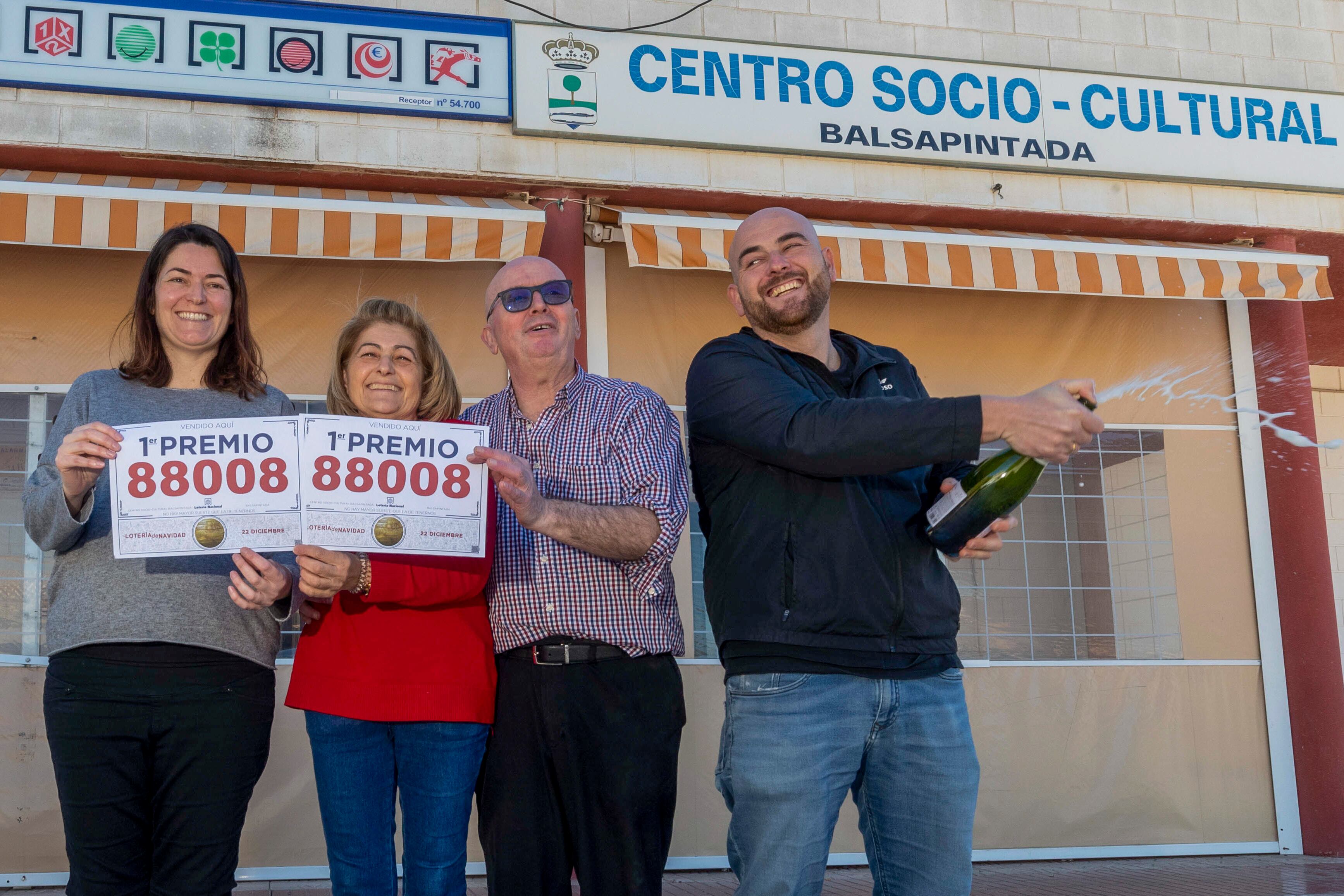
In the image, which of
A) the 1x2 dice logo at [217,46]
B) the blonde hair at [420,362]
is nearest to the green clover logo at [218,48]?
the 1x2 dice logo at [217,46]

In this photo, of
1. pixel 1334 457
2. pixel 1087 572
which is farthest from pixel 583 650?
pixel 1334 457

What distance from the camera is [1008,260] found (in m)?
5.64

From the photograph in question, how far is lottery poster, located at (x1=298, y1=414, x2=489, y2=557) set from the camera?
7.77ft

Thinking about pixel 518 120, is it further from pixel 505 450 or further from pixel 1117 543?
pixel 1117 543

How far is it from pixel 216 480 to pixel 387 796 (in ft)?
2.52

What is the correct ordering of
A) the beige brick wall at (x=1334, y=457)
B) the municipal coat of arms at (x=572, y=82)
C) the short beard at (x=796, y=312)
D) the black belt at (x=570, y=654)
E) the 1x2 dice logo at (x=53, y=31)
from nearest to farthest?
the black belt at (x=570, y=654), the short beard at (x=796, y=312), the 1x2 dice logo at (x=53, y=31), the municipal coat of arms at (x=572, y=82), the beige brick wall at (x=1334, y=457)

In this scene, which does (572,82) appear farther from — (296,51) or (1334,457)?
(1334,457)

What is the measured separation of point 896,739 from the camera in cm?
233

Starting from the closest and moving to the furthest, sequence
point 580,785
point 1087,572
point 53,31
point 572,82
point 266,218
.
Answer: point 580,785 < point 266,218 < point 53,31 < point 572,82 < point 1087,572

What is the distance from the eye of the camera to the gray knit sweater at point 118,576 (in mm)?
2352

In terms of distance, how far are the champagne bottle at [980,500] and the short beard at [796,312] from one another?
501 mm

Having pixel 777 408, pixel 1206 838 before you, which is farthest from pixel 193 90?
pixel 1206 838

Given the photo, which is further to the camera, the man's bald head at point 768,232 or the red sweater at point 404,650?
the man's bald head at point 768,232

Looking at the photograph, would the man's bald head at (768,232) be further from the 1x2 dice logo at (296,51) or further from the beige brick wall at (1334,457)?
the beige brick wall at (1334,457)
